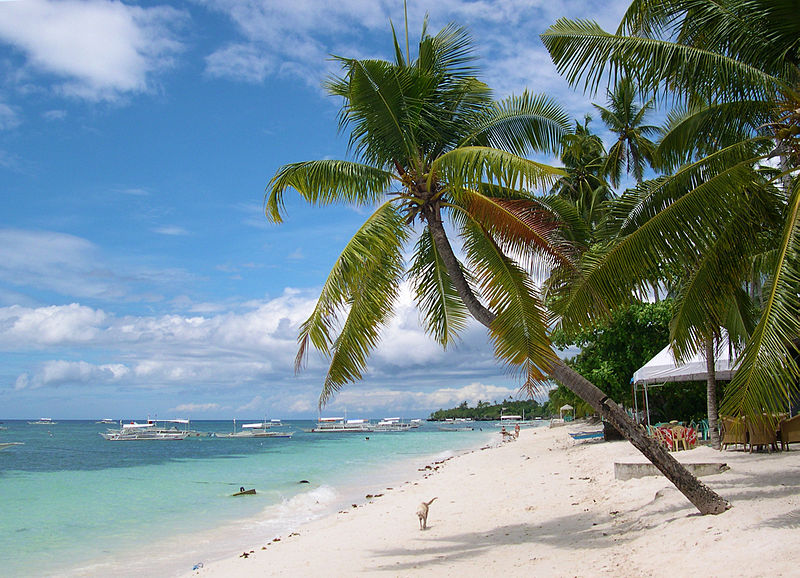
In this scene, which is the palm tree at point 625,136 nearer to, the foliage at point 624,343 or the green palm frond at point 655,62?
the foliage at point 624,343

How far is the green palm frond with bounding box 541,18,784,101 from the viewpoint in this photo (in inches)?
257

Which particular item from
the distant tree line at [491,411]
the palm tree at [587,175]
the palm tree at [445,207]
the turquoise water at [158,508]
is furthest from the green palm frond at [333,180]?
the distant tree line at [491,411]

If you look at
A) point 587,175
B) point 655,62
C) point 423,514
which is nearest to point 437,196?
point 655,62

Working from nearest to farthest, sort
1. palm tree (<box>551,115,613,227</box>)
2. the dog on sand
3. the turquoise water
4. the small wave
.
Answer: the dog on sand < the turquoise water < the small wave < palm tree (<box>551,115,613,227</box>)

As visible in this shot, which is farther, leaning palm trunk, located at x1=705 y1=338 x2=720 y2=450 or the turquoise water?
leaning palm trunk, located at x1=705 y1=338 x2=720 y2=450

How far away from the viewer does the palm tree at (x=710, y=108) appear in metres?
6.22

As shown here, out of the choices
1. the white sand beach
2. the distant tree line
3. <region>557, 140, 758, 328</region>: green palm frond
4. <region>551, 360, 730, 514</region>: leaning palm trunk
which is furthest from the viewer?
the distant tree line

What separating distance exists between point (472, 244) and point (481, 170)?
Result: 1.51m

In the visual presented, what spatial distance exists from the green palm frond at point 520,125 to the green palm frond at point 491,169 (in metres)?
1.42

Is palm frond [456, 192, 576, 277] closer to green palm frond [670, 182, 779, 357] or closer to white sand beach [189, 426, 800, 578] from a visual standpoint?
green palm frond [670, 182, 779, 357]

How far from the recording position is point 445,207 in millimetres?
7754

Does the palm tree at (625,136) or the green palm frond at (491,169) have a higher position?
the palm tree at (625,136)

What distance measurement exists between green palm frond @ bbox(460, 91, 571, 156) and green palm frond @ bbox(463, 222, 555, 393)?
1.42m

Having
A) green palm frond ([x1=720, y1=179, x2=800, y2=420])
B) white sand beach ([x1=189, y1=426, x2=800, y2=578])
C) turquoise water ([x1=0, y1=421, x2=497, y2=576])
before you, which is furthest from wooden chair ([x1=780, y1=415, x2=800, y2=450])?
turquoise water ([x1=0, y1=421, x2=497, y2=576])
